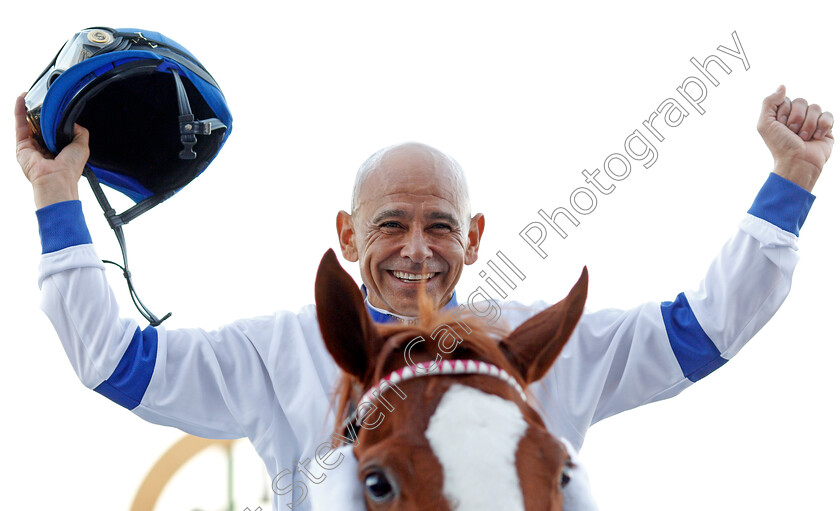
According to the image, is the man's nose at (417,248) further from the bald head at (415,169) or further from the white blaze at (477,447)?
the white blaze at (477,447)

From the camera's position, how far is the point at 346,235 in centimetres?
255

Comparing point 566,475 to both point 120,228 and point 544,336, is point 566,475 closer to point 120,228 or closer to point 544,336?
point 544,336

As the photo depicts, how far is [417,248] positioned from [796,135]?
1.27 m

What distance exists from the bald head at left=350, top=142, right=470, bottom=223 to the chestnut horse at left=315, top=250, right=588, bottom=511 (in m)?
0.95

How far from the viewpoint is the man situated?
6.50 feet

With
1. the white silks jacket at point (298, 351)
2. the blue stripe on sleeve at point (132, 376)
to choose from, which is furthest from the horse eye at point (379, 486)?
the blue stripe on sleeve at point (132, 376)

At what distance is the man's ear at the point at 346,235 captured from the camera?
8.24 feet

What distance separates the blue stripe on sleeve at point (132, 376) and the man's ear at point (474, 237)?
1.23m

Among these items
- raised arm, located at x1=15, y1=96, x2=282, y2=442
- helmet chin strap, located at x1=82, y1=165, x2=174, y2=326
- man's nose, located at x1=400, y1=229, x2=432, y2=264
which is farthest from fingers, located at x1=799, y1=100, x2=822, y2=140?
helmet chin strap, located at x1=82, y1=165, x2=174, y2=326

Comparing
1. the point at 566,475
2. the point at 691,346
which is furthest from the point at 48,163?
the point at 691,346

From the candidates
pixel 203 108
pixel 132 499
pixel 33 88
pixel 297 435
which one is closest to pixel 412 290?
pixel 297 435

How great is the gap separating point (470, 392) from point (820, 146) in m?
1.57

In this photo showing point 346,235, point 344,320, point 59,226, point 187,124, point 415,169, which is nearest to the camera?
point 344,320

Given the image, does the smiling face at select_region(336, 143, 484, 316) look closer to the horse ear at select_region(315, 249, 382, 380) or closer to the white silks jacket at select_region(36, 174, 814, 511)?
the white silks jacket at select_region(36, 174, 814, 511)
